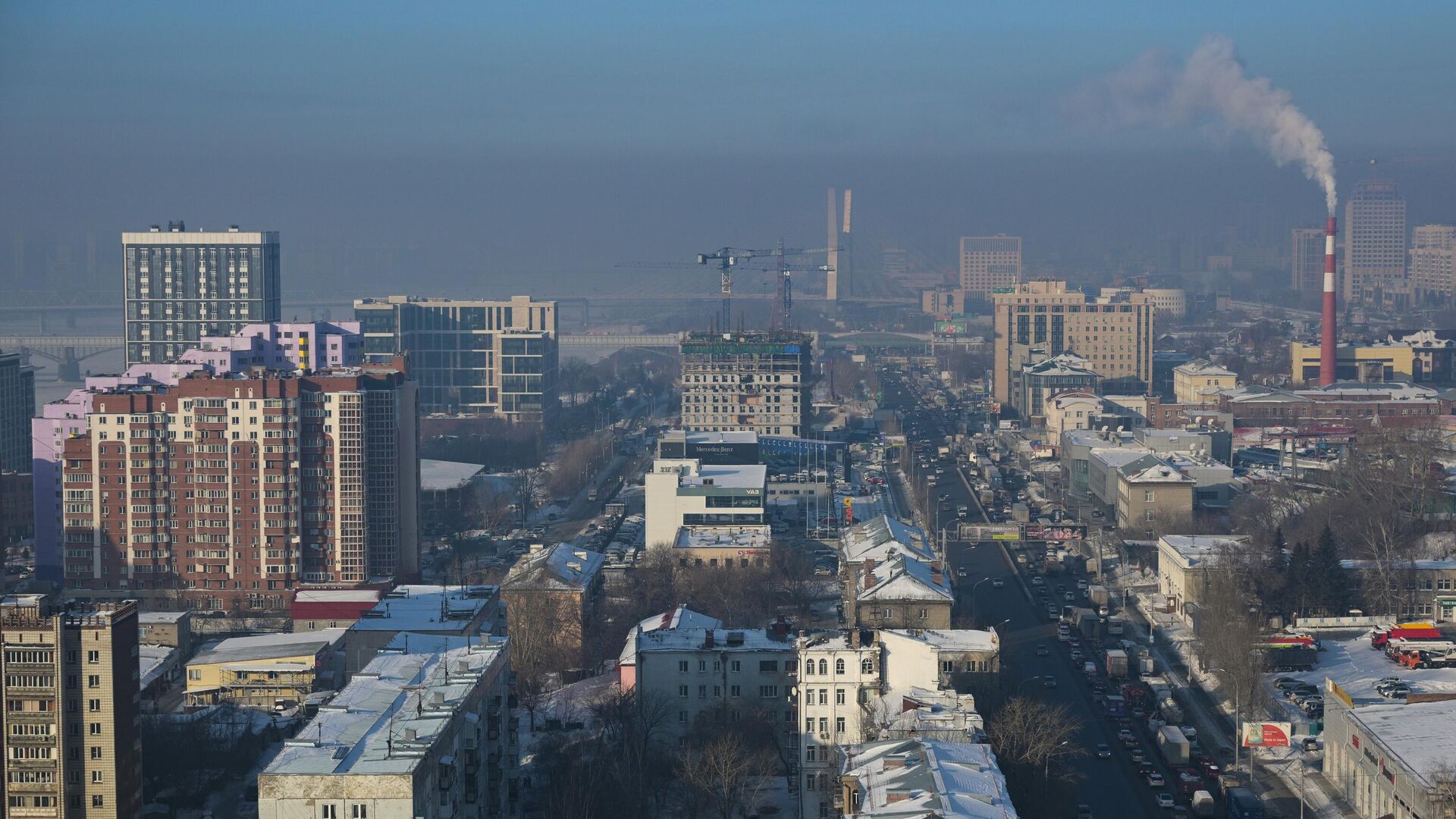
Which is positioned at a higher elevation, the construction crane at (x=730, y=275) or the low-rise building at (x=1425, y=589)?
the construction crane at (x=730, y=275)

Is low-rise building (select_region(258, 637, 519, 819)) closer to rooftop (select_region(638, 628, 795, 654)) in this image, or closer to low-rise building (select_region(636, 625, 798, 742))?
low-rise building (select_region(636, 625, 798, 742))

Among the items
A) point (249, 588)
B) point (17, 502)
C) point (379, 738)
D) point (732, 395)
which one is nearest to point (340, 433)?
point (249, 588)

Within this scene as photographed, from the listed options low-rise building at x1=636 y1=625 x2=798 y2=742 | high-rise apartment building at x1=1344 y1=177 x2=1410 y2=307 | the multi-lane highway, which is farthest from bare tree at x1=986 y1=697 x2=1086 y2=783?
high-rise apartment building at x1=1344 y1=177 x2=1410 y2=307

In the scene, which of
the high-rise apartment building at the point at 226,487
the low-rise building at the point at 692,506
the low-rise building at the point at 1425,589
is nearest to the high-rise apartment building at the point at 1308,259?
the low-rise building at the point at 692,506

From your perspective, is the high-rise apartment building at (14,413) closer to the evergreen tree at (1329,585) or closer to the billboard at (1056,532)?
the billboard at (1056,532)

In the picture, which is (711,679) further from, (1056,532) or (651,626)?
(1056,532)

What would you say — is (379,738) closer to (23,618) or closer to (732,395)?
(23,618)
